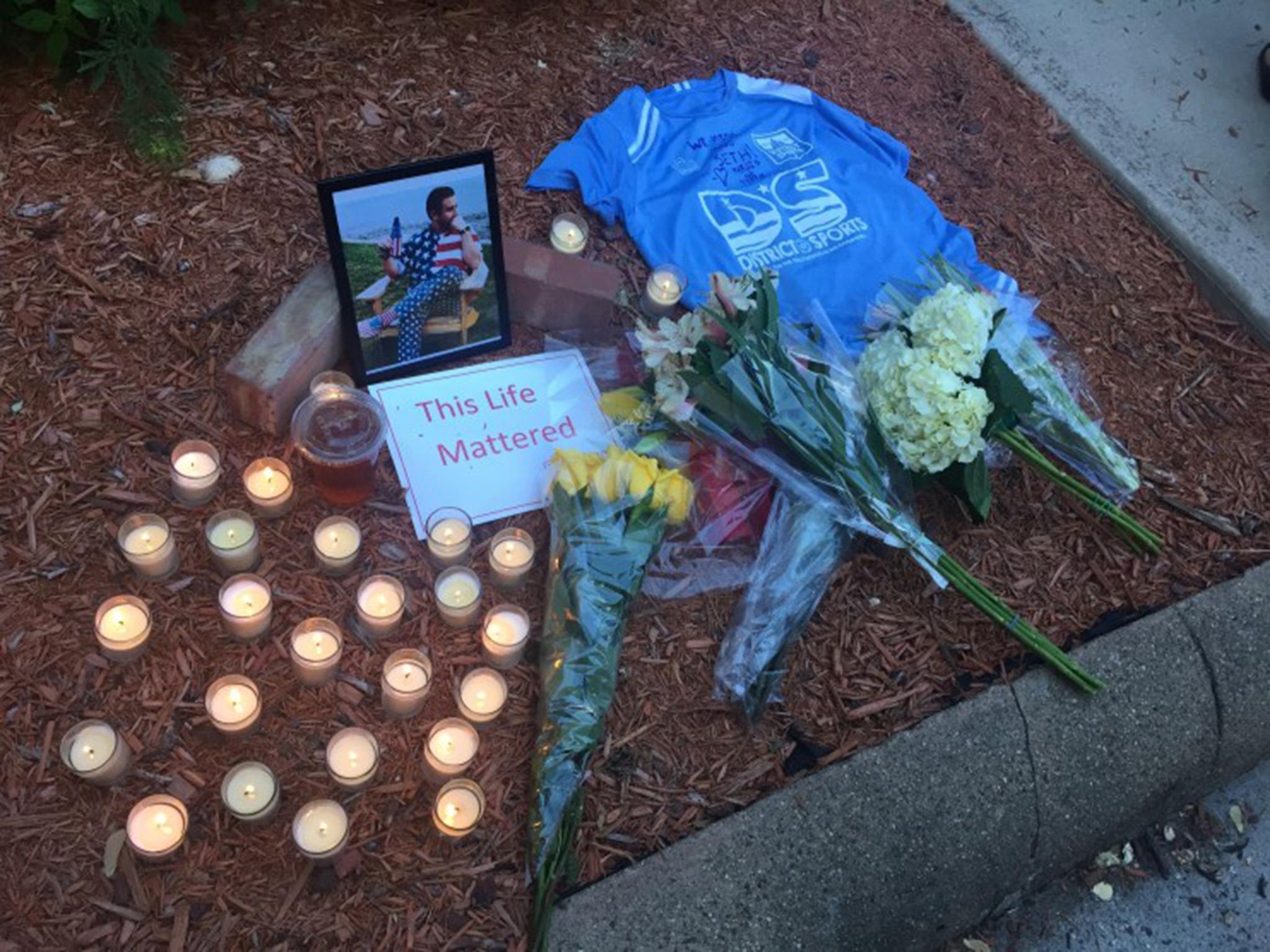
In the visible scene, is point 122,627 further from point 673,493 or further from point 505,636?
point 673,493

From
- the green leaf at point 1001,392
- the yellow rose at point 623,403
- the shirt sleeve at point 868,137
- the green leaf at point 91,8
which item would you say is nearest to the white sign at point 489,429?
the yellow rose at point 623,403

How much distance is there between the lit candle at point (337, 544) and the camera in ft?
7.15

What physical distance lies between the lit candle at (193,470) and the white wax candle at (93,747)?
53cm

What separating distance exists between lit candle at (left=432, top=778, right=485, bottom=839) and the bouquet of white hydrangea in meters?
1.12

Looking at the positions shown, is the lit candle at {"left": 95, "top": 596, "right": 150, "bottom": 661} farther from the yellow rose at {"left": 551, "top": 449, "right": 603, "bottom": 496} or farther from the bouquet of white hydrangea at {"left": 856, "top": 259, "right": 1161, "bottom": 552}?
the bouquet of white hydrangea at {"left": 856, "top": 259, "right": 1161, "bottom": 552}

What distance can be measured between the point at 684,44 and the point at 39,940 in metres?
2.98

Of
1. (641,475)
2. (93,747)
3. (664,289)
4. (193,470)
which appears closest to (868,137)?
(664,289)

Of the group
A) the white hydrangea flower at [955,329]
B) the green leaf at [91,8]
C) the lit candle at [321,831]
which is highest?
the white hydrangea flower at [955,329]

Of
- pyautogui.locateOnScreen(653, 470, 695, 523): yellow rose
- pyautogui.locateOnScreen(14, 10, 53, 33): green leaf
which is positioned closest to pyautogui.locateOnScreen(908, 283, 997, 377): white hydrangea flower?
pyautogui.locateOnScreen(653, 470, 695, 523): yellow rose

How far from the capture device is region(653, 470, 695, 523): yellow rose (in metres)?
2.22

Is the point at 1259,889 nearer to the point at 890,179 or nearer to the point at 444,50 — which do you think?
the point at 890,179

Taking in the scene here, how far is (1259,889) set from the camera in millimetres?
2480

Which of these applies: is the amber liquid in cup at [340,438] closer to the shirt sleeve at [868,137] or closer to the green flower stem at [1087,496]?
the green flower stem at [1087,496]

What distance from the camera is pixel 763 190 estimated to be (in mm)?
3105
